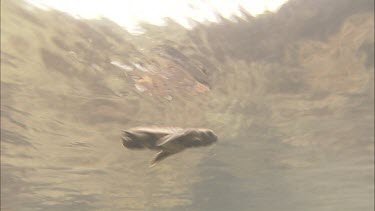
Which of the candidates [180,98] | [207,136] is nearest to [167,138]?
[207,136]

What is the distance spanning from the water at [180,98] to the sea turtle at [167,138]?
4.67 meters

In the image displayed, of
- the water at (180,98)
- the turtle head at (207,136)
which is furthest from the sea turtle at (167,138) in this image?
the water at (180,98)

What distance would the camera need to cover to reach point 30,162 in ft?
47.0

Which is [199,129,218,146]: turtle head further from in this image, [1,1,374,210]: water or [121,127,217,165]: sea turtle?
[1,1,374,210]: water

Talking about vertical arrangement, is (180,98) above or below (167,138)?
above

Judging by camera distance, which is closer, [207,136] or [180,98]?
[207,136]

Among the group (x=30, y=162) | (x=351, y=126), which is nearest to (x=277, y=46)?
(x=351, y=126)

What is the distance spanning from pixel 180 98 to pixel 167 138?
8.19 metres

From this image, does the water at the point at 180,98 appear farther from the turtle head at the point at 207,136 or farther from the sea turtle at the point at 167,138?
the turtle head at the point at 207,136

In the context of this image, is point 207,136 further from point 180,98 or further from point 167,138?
point 180,98

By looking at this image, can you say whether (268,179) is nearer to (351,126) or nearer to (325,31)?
(351,126)

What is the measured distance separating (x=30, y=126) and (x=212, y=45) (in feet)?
21.7

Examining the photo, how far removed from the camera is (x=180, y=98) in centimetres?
1106

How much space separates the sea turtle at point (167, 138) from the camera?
2830mm
